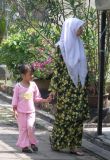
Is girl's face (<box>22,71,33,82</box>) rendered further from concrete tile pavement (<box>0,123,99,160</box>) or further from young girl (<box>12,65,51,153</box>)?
concrete tile pavement (<box>0,123,99,160</box>)

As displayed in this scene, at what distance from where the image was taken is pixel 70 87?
7.84m

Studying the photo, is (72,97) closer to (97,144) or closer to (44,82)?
(97,144)

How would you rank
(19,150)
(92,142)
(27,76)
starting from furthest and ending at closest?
1. (92,142)
2. (19,150)
3. (27,76)

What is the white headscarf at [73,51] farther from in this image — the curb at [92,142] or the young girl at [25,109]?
the curb at [92,142]

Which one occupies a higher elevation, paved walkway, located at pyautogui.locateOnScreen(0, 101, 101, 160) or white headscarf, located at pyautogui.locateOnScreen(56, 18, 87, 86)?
white headscarf, located at pyautogui.locateOnScreen(56, 18, 87, 86)

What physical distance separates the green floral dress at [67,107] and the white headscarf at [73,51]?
0.09 m

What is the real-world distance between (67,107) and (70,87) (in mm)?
303

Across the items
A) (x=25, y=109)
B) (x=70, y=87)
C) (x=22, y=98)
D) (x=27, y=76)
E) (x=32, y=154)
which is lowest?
(x=32, y=154)

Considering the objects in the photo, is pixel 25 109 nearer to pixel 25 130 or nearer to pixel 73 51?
pixel 25 130

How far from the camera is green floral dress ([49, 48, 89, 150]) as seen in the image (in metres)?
7.85

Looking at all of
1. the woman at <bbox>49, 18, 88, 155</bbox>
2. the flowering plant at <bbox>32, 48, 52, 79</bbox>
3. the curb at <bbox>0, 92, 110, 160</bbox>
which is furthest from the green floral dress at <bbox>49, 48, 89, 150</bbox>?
the flowering plant at <bbox>32, 48, 52, 79</bbox>

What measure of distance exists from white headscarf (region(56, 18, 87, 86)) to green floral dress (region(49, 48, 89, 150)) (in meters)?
0.09

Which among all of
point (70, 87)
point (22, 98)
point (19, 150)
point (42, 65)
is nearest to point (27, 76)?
point (22, 98)

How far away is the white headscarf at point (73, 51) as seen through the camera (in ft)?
25.5
